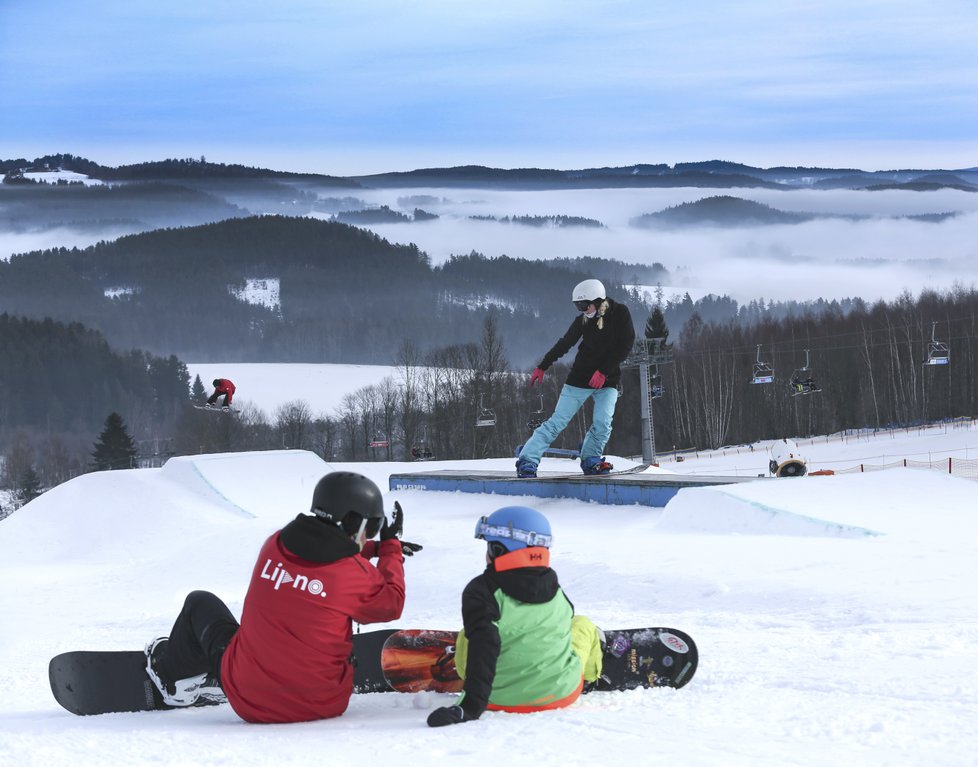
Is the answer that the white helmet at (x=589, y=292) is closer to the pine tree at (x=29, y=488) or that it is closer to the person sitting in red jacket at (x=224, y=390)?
the person sitting in red jacket at (x=224, y=390)

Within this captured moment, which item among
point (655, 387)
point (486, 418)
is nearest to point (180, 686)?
point (486, 418)

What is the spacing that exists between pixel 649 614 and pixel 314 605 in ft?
12.5

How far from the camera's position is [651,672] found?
16.9ft

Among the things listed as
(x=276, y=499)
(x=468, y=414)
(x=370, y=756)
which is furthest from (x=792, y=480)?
(x=468, y=414)

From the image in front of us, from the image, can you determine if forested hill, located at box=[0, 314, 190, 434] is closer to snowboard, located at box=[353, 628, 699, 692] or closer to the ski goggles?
snowboard, located at box=[353, 628, 699, 692]

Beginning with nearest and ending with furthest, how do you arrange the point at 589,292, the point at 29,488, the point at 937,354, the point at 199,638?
the point at 199,638
the point at 589,292
the point at 937,354
the point at 29,488

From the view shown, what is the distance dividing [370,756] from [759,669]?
7.68 ft

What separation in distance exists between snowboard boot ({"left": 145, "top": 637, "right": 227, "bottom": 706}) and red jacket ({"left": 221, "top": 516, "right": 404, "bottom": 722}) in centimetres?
46

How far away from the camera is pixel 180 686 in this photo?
5.16 m

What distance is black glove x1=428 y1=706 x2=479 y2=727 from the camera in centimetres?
Result: 429

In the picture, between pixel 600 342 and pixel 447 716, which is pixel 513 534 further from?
pixel 600 342

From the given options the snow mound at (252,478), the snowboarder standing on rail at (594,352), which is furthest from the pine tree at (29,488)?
the snowboarder standing on rail at (594,352)

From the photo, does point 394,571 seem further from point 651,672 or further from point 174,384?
point 174,384

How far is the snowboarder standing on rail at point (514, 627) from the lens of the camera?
14.3 feet
